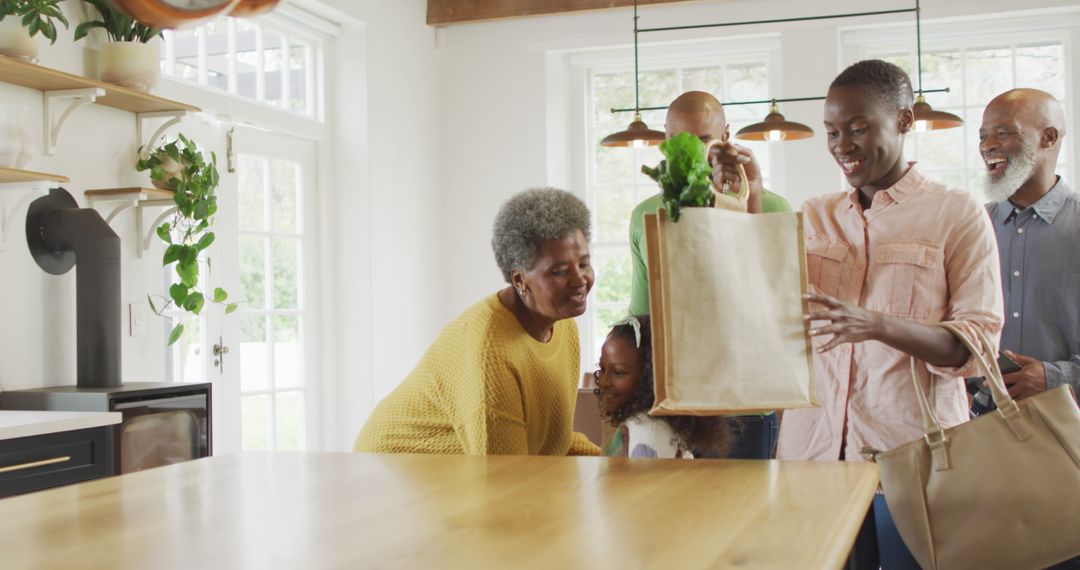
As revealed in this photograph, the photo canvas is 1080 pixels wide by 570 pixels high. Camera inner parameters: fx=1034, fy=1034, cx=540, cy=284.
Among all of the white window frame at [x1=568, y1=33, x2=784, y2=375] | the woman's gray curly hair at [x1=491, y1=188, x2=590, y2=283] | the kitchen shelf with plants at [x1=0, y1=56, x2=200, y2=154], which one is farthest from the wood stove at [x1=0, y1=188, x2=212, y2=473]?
the white window frame at [x1=568, y1=33, x2=784, y2=375]

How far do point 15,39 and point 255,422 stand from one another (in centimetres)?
216

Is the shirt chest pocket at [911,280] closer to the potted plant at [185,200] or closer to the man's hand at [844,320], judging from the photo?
the man's hand at [844,320]

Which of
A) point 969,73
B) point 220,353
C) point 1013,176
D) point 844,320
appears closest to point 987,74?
point 969,73

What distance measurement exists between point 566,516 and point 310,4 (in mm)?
4271

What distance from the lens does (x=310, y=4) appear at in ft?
16.3

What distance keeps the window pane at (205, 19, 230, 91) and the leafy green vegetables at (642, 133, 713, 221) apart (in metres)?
3.36

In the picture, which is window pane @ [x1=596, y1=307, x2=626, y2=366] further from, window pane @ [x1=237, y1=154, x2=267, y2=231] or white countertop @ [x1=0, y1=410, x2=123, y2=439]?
white countertop @ [x1=0, y1=410, x2=123, y2=439]

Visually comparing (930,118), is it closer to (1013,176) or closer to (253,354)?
(1013,176)

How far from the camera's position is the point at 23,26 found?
10.2 feet

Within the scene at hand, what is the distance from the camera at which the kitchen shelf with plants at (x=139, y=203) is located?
11.5 feet

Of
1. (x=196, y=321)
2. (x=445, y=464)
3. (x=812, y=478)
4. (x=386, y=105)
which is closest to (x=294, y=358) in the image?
(x=196, y=321)

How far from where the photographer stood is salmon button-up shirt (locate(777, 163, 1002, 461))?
1.82 meters

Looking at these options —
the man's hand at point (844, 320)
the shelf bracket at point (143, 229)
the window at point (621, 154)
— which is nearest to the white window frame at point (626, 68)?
the window at point (621, 154)

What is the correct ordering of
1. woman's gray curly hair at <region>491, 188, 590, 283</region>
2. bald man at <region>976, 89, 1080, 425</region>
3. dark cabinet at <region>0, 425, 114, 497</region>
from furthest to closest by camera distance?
dark cabinet at <region>0, 425, 114, 497</region> → bald man at <region>976, 89, 1080, 425</region> → woman's gray curly hair at <region>491, 188, 590, 283</region>
